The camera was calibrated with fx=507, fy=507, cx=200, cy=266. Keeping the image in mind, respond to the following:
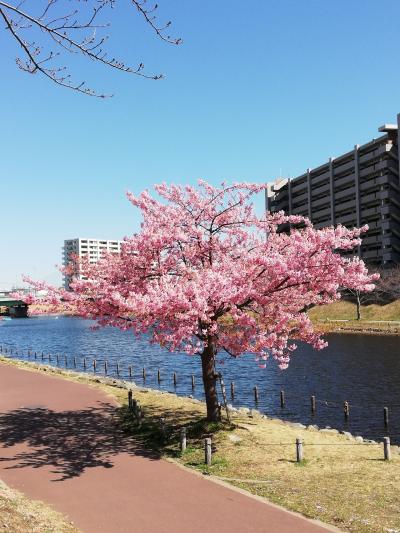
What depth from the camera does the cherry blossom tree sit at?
59.0 feet

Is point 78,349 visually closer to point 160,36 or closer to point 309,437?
point 309,437

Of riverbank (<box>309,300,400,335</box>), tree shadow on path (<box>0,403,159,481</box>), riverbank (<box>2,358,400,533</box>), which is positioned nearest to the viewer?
riverbank (<box>2,358,400,533</box>)

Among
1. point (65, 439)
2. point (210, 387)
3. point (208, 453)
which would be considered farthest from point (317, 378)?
point (208, 453)

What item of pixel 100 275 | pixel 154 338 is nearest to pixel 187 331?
pixel 154 338

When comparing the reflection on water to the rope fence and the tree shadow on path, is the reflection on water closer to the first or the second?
the rope fence

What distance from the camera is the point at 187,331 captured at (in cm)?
1764

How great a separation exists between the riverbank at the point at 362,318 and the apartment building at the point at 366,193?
1402 centimetres

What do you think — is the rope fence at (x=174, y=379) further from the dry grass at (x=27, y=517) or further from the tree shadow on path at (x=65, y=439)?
the dry grass at (x=27, y=517)

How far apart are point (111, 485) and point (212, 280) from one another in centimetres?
729

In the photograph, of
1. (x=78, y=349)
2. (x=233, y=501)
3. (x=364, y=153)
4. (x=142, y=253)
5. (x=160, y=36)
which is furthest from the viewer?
(x=364, y=153)

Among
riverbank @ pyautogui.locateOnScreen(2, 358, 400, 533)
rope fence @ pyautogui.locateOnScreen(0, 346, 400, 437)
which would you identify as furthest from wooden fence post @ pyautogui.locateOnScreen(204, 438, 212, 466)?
rope fence @ pyautogui.locateOnScreen(0, 346, 400, 437)

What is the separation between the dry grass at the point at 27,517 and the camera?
966 centimetres

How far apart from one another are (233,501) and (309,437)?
28.3ft

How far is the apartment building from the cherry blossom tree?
8538 centimetres
